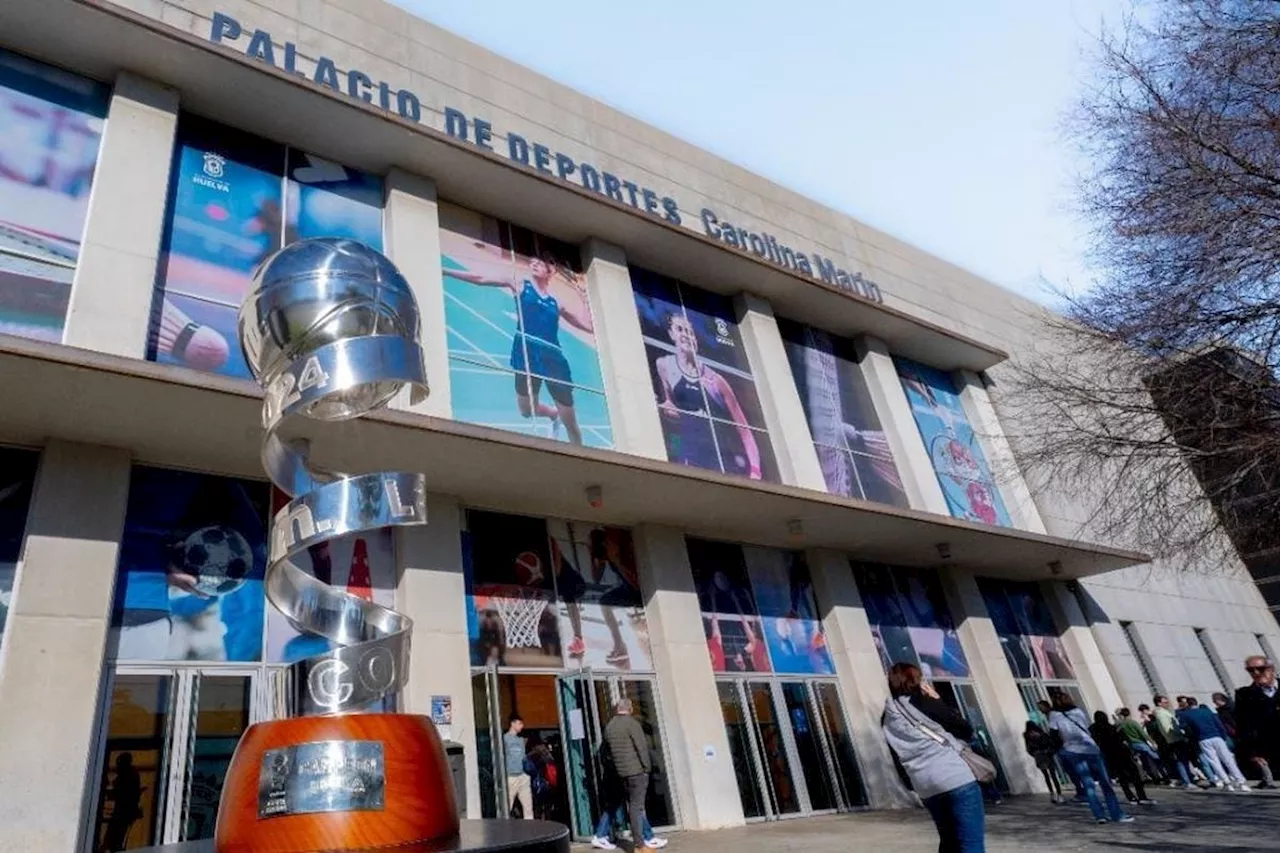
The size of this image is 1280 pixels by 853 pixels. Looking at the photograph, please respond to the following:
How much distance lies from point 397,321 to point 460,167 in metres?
10.6

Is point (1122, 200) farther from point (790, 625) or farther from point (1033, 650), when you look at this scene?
point (1033, 650)

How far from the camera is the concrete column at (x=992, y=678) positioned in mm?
15750

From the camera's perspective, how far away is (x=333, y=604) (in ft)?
10.1

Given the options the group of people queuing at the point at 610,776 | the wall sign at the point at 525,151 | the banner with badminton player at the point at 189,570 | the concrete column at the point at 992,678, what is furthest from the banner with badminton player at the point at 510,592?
the concrete column at the point at 992,678

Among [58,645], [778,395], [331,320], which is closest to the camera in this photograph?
[331,320]

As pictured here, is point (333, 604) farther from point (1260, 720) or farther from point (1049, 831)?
point (1049, 831)

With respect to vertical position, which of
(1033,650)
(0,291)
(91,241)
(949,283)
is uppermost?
(949,283)

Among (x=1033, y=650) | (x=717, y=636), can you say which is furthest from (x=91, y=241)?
(x=1033, y=650)

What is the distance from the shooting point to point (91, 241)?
8.91 meters

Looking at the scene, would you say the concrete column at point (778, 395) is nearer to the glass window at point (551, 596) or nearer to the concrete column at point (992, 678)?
the glass window at point (551, 596)

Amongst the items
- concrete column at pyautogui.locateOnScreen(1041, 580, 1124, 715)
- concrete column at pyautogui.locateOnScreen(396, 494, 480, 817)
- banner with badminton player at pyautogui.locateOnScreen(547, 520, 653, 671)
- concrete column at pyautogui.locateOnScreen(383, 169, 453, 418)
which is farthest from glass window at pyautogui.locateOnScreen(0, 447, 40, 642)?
concrete column at pyautogui.locateOnScreen(1041, 580, 1124, 715)

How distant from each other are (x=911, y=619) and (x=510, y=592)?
30.8 feet

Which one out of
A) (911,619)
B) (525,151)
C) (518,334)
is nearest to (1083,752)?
(911,619)

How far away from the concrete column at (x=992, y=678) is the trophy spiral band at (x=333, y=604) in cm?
1624
